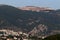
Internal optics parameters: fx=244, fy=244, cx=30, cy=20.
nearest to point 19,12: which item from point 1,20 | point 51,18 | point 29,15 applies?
point 29,15

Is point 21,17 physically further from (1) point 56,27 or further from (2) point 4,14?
(1) point 56,27

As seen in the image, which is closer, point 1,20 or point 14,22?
point 1,20

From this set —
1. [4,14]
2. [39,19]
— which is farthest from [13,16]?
[39,19]

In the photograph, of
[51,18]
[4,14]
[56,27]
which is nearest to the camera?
[56,27]

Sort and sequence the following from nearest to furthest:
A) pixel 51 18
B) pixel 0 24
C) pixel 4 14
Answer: pixel 0 24, pixel 4 14, pixel 51 18

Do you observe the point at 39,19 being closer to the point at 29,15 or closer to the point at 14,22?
the point at 29,15

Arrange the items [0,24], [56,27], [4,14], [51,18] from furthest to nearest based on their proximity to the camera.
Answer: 1. [51,18]
2. [4,14]
3. [56,27]
4. [0,24]

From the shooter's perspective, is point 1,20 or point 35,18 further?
point 35,18

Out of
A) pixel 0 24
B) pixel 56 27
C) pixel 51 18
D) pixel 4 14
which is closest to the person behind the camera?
pixel 0 24
